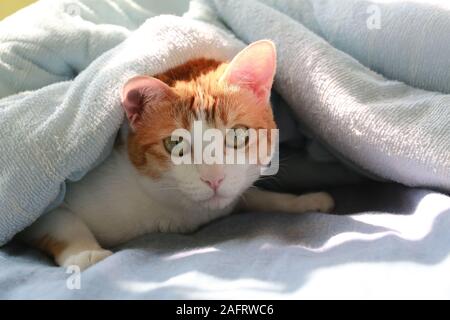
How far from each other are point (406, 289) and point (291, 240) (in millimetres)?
253

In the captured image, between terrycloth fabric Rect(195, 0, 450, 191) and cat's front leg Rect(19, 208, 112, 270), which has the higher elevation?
terrycloth fabric Rect(195, 0, 450, 191)

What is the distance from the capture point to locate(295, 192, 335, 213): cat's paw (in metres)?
1.03

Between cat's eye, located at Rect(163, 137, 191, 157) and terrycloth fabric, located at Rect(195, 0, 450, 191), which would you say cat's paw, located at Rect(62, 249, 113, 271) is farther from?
terrycloth fabric, located at Rect(195, 0, 450, 191)

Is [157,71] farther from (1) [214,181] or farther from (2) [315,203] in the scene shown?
(2) [315,203]

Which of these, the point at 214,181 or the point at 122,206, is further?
the point at 122,206

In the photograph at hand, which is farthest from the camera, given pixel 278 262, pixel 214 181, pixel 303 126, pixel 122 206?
pixel 303 126

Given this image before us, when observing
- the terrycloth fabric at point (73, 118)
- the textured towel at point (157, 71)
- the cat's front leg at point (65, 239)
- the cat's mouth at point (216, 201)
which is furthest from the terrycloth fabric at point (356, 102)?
the cat's front leg at point (65, 239)

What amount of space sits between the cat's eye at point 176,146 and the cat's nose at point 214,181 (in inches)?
2.3

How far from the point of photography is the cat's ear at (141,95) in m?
0.86

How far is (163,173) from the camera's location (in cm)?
91

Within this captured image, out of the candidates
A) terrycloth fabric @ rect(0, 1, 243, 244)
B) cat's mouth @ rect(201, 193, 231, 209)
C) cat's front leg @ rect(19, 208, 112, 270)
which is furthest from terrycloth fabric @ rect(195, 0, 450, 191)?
cat's front leg @ rect(19, 208, 112, 270)

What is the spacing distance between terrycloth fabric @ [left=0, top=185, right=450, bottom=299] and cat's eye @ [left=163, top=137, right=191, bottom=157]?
0.16 m

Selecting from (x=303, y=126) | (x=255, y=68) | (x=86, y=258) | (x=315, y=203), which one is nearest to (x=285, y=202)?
(x=315, y=203)

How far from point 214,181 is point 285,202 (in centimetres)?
24
